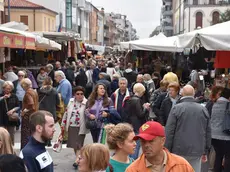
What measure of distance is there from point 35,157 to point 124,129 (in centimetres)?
90

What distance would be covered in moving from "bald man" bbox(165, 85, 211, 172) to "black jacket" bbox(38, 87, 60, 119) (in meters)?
4.15

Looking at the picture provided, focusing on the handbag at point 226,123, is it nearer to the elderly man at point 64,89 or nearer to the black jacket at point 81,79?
the elderly man at point 64,89

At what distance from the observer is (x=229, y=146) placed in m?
7.91

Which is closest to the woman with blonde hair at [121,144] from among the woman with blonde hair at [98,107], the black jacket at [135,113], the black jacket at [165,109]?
the woman with blonde hair at [98,107]

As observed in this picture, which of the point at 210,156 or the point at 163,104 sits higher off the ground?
the point at 163,104

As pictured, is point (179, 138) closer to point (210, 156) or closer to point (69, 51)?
point (210, 156)

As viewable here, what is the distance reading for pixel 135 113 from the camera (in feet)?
29.2

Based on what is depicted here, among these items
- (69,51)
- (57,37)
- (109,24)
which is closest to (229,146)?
(57,37)

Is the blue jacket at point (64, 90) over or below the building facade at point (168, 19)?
below

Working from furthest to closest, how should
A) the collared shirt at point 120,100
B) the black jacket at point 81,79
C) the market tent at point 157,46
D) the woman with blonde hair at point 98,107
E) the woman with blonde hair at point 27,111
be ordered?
the black jacket at point 81,79 → the market tent at point 157,46 → the collared shirt at point 120,100 → the woman with blonde hair at point 98,107 → the woman with blonde hair at point 27,111

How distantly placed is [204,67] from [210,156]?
23.5 feet

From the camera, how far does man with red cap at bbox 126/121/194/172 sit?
155 inches

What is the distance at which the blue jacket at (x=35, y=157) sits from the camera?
→ 4641 millimetres

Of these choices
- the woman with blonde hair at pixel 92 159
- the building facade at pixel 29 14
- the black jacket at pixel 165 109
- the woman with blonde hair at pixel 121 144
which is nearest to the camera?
the woman with blonde hair at pixel 92 159
